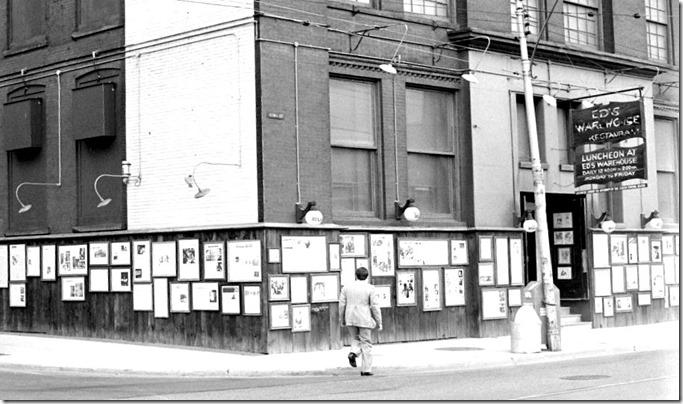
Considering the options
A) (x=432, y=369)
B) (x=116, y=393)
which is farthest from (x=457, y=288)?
(x=116, y=393)

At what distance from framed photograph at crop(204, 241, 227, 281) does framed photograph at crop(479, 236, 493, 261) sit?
6.73 meters

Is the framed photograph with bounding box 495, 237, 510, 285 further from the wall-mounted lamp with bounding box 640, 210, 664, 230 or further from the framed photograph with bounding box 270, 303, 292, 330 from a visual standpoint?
the framed photograph with bounding box 270, 303, 292, 330

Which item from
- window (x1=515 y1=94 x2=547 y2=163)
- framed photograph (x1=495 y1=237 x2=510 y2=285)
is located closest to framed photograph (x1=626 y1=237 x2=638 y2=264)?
window (x1=515 y1=94 x2=547 y2=163)

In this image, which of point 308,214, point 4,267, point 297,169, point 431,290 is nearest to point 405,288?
point 431,290

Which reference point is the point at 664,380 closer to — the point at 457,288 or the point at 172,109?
the point at 457,288

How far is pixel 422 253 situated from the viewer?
81.7 feet

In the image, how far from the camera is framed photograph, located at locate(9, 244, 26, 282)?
89.8 ft

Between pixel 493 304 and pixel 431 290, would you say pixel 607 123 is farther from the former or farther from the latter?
pixel 431 290

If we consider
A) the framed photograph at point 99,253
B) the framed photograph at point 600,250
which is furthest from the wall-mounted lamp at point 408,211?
the framed photograph at point 99,253

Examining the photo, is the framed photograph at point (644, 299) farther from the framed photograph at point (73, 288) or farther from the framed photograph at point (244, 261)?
the framed photograph at point (73, 288)

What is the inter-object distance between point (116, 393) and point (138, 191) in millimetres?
9412

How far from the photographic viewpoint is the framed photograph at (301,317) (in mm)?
22000

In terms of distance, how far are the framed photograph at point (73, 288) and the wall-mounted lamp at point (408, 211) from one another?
7900mm

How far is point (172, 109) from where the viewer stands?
2381 centimetres
